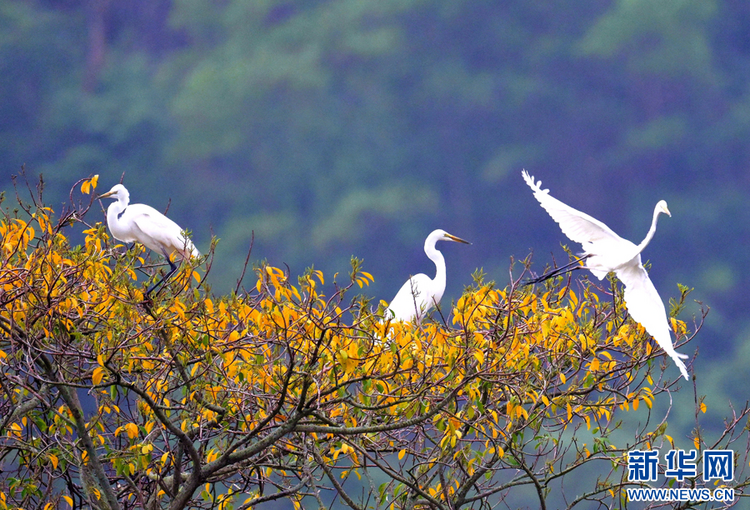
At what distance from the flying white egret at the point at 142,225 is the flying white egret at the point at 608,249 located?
2.77m

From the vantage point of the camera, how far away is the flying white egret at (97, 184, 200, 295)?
20.4 ft

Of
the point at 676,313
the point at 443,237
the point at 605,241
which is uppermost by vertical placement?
the point at 443,237

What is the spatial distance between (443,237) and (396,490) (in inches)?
129

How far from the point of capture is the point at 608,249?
5562 millimetres

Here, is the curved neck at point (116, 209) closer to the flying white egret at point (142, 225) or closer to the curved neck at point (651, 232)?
the flying white egret at point (142, 225)

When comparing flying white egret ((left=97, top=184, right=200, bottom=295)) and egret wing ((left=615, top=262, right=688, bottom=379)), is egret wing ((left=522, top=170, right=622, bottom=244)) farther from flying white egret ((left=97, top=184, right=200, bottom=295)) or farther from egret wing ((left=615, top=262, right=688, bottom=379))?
flying white egret ((left=97, top=184, right=200, bottom=295))

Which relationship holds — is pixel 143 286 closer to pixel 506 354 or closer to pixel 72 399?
pixel 72 399

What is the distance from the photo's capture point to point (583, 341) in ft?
11.9

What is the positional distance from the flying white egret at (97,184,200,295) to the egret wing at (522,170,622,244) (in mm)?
2773

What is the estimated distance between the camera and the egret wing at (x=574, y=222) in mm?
5555

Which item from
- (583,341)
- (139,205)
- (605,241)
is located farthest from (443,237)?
(583,341)

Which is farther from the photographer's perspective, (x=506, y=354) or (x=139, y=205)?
(x=139, y=205)

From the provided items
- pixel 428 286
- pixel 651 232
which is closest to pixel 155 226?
pixel 428 286

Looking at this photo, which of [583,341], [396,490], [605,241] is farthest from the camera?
[605,241]
